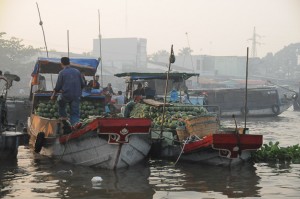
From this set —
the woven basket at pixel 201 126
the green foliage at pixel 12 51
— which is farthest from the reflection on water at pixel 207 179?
the green foliage at pixel 12 51

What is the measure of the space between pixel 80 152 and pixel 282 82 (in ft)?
203

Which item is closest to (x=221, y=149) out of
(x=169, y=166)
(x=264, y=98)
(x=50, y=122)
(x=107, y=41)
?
(x=169, y=166)

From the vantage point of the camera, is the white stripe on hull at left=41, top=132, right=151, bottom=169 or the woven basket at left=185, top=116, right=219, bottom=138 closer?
the white stripe on hull at left=41, top=132, right=151, bottom=169

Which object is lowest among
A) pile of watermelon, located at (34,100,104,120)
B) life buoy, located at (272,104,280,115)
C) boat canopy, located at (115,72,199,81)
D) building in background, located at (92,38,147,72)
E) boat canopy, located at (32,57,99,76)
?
life buoy, located at (272,104,280,115)

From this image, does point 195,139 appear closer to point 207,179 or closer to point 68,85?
point 207,179

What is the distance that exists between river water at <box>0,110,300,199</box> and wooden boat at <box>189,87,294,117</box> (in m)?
23.5

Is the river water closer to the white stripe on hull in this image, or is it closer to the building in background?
the white stripe on hull

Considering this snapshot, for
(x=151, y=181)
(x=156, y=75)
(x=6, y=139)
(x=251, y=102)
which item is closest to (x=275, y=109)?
(x=251, y=102)

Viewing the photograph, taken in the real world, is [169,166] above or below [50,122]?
below

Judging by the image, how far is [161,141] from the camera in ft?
40.7

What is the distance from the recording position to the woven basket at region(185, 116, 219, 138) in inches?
465

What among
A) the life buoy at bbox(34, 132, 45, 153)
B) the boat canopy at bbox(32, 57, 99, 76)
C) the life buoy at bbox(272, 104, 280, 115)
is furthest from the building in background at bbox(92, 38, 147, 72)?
the life buoy at bbox(34, 132, 45, 153)

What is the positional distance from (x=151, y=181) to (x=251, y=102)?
1049 inches

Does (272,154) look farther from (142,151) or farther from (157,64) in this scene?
(157,64)
